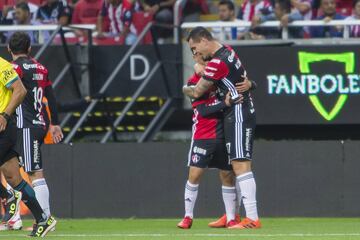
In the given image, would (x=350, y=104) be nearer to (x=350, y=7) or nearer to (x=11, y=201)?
(x=350, y=7)

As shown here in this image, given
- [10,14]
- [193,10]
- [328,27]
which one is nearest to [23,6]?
[10,14]

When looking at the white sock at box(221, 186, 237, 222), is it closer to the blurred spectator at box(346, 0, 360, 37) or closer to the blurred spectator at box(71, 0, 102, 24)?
the blurred spectator at box(346, 0, 360, 37)

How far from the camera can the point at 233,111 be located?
1288cm

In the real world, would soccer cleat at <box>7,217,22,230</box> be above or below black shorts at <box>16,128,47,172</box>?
below

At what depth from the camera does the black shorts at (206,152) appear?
43.0 feet

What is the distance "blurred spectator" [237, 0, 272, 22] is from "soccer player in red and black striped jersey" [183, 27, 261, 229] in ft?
16.9

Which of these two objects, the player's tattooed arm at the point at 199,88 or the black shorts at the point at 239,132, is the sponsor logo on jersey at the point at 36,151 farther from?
the black shorts at the point at 239,132

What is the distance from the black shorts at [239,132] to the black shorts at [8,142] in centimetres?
230

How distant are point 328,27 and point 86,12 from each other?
393cm

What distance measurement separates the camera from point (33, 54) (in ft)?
59.8

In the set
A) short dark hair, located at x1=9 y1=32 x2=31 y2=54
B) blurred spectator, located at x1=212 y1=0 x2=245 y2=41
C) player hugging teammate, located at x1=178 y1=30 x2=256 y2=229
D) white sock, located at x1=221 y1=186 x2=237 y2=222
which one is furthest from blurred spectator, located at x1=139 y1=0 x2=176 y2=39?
short dark hair, located at x1=9 y1=32 x2=31 y2=54

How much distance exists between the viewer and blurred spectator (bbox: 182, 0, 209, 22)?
18719 millimetres

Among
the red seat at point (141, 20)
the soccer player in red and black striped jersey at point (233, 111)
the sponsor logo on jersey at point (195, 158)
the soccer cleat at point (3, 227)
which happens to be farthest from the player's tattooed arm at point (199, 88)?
the red seat at point (141, 20)

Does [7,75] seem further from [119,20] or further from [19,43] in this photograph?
[119,20]
